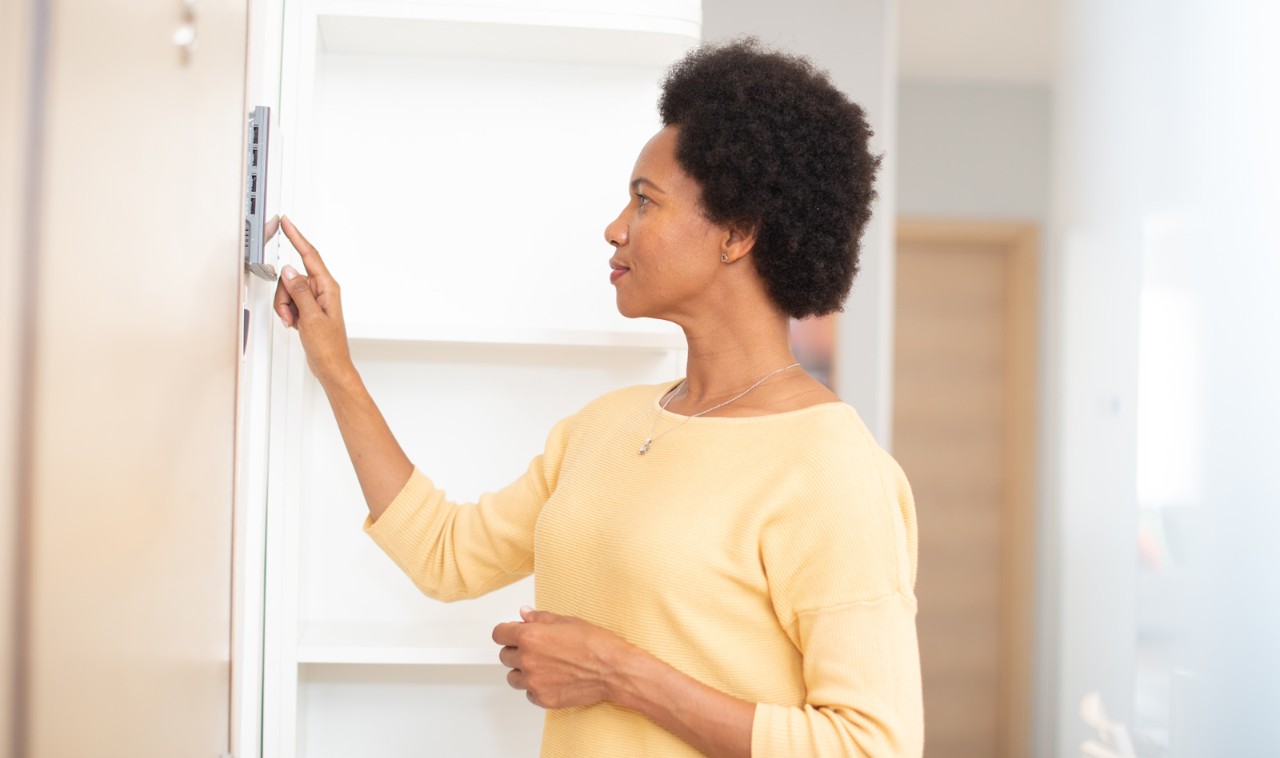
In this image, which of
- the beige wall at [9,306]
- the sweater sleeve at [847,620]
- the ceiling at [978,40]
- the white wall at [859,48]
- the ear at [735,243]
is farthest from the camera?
the ceiling at [978,40]

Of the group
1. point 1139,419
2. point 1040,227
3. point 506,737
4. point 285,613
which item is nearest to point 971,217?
point 1040,227

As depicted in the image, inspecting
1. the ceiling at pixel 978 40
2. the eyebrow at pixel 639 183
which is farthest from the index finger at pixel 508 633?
the ceiling at pixel 978 40

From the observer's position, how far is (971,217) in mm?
3938

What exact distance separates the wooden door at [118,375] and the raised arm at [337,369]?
0.32 metres

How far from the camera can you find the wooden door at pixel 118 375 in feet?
1.44

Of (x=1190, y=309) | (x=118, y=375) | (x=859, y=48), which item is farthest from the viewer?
(x=859, y=48)

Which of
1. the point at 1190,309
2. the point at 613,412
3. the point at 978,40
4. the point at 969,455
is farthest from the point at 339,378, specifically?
the point at 969,455

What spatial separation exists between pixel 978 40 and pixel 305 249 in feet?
10.0

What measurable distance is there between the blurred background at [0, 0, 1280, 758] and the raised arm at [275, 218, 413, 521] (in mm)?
43

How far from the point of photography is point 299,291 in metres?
1.13

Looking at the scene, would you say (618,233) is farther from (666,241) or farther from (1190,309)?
(1190,309)

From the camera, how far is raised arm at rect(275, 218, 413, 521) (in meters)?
1.13

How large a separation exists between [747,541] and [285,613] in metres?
0.57

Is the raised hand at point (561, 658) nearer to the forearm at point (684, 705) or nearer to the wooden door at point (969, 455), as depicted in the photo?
the forearm at point (684, 705)
